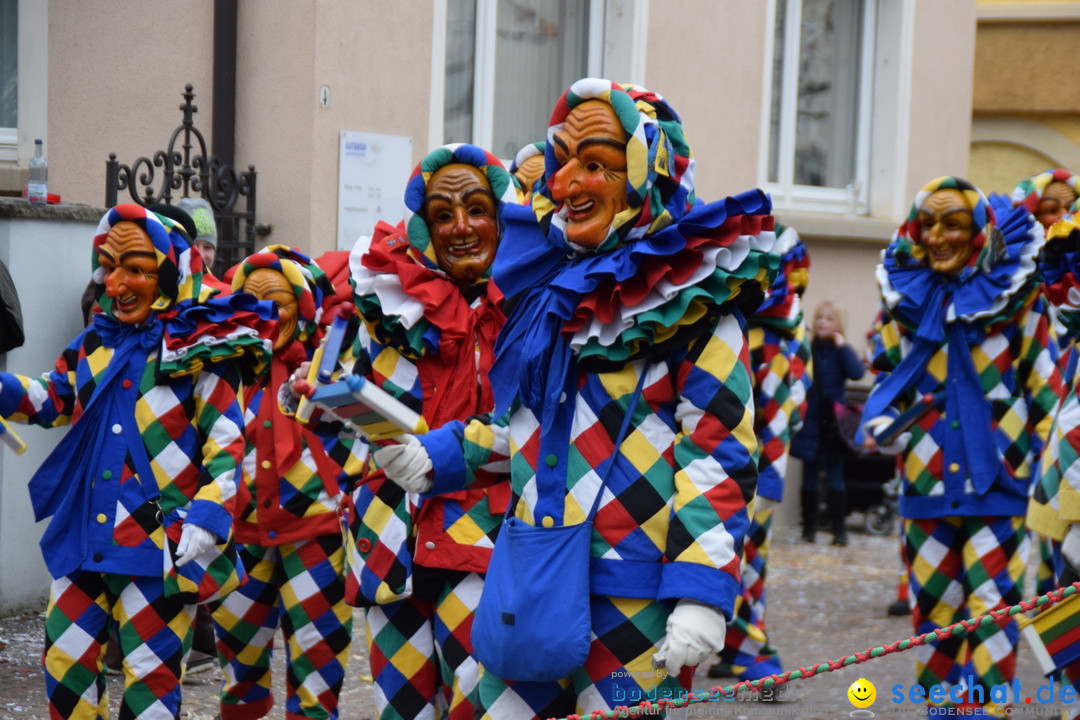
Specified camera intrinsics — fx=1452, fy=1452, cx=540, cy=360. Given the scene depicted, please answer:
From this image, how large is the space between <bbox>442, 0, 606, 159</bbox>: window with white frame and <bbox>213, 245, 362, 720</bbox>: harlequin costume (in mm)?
4375

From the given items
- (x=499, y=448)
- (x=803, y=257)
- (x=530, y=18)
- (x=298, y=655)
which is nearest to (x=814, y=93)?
(x=530, y=18)

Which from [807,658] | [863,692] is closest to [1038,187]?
[807,658]

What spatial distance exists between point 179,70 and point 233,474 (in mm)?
4753

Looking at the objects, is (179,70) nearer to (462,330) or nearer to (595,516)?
(462,330)

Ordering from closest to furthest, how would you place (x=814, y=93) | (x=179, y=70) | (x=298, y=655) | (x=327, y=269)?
(x=298, y=655) < (x=327, y=269) < (x=179, y=70) < (x=814, y=93)

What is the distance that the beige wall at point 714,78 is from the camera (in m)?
11.1

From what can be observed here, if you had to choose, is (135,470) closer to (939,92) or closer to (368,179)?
(368,179)

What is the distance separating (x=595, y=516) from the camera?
10.8 feet

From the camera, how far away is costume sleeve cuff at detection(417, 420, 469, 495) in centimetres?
356

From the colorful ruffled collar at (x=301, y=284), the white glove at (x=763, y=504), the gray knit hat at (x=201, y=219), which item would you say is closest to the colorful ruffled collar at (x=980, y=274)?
the white glove at (x=763, y=504)

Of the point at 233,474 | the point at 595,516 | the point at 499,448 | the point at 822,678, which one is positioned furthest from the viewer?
the point at 822,678

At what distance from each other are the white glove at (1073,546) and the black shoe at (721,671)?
280cm

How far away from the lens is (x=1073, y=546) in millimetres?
4371

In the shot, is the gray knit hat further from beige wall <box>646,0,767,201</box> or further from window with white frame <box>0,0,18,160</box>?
beige wall <box>646,0,767,201</box>
